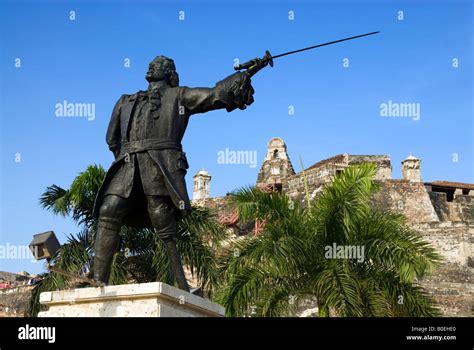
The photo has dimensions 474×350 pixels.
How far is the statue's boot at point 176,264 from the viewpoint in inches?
327

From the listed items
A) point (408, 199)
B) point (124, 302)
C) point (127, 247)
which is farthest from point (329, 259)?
point (408, 199)

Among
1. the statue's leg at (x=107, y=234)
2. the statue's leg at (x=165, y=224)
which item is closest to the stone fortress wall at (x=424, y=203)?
the statue's leg at (x=165, y=224)

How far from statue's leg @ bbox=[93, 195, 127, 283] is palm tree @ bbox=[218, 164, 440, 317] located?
559 cm

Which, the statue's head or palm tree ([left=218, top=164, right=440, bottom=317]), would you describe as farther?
palm tree ([left=218, top=164, right=440, bottom=317])

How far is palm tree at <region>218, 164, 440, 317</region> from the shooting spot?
13742mm

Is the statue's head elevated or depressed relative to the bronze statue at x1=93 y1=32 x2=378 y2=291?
elevated

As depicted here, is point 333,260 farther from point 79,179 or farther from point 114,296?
point 114,296

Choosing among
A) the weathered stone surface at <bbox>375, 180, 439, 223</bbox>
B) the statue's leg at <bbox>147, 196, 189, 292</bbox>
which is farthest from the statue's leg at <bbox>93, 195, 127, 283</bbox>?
the weathered stone surface at <bbox>375, 180, 439, 223</bbox>

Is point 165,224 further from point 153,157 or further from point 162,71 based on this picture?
point 162,71

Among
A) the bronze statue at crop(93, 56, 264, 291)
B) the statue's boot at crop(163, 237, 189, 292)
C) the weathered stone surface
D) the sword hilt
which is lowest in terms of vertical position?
the statue's boot at crop(163, 237, 189, 292)

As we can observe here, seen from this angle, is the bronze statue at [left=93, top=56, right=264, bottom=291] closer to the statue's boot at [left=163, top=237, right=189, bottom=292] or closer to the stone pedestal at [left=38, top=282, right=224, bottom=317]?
the statue's boot at [left=163, top=237, right=189, bottom=292]

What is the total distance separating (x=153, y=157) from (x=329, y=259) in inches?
249
